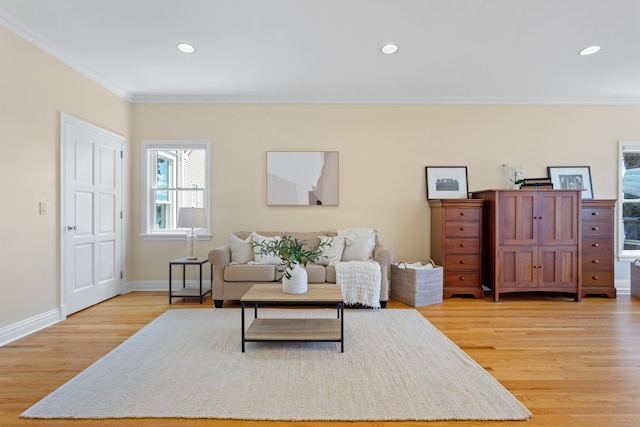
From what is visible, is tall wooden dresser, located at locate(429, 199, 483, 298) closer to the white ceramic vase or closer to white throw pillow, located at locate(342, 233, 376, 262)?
white throw pillow, located at locate(342, 233, 376, 262)

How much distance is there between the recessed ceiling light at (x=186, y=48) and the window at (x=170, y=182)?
60.8 inches

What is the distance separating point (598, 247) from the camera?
432 centimetres

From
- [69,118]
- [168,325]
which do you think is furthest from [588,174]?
[69,118]

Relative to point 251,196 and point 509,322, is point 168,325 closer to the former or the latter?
point 251,196

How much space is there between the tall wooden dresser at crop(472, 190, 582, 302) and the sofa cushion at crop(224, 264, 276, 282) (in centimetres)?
277

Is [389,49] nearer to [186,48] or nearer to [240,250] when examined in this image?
[186,48]

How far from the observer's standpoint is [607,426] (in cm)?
171

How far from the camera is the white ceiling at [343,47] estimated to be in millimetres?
2568

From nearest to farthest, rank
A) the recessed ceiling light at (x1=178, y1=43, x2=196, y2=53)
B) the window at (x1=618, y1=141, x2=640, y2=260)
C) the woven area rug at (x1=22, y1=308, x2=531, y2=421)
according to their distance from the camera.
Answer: the woven area rug at (x1=22, y1=308, x2=531, y2=421) < the recessed ceiling light at (x1=178, y1=43, x2=196, y2=53) < the window at (x1=618, y1=141, x2=640, y2=260)

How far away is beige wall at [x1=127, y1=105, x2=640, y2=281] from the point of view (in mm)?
4648

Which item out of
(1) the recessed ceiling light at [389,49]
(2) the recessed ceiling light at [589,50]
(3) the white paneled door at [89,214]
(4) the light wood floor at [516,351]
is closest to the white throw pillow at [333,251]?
(4) the light wood floor at [516,351]

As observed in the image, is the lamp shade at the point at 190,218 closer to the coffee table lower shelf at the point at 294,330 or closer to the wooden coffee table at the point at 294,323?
the wooden coffee table at the point at 294,323

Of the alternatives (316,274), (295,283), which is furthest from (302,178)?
(295,283)

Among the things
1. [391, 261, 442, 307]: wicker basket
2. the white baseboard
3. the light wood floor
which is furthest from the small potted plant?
the white baseboard
